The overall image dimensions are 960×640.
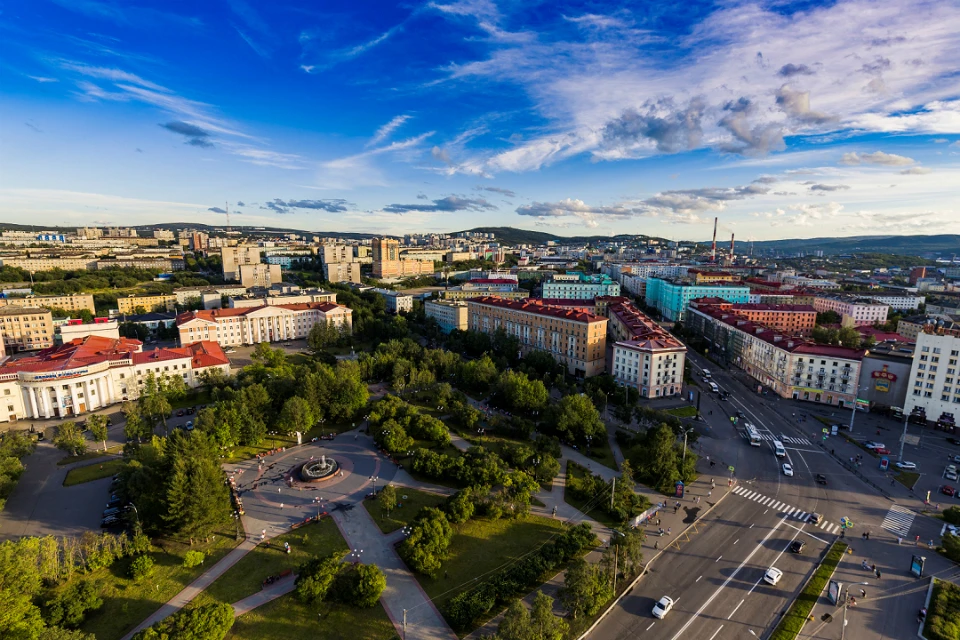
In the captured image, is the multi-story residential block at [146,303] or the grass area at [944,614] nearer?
the grass area at [944,614]

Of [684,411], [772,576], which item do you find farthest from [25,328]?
[772,576]

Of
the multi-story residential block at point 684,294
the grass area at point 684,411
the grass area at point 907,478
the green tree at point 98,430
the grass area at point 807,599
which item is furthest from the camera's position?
the multi-story residential block at point 684,294

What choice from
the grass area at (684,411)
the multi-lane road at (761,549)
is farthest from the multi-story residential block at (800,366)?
the grass area at (684,411)

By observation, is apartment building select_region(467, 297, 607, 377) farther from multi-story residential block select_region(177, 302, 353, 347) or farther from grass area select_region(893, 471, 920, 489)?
grass area select_region(893, 471, 920, 489)

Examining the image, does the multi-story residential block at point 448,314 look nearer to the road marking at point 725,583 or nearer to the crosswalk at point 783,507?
the crosswalk at point 783,507

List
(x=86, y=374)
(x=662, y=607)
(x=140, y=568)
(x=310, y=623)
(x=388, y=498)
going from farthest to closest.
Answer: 1. (x=86, y=374)
2. (x=388, y=498)
3. (x=140, y=568)
4. (x=662, y=607)
5. (x=310, y=623)

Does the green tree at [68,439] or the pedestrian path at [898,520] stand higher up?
the green tree at [68,439]

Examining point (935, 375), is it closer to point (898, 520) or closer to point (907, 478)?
point (907, 478)

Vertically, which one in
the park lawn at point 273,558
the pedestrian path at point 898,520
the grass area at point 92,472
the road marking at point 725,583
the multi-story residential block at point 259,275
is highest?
the multi-story residential block at point 259,275
